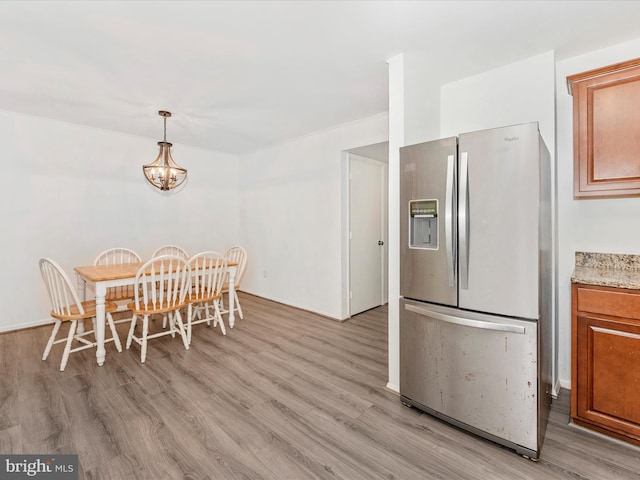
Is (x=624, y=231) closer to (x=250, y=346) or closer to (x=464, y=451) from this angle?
(x=464, y=451)

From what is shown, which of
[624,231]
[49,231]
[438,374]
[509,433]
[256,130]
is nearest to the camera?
[509,433]

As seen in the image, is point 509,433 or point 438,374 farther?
point 438,374

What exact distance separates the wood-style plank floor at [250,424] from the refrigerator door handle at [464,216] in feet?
3.21

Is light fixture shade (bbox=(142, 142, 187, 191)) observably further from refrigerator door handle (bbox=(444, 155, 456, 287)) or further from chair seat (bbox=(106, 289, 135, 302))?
refrigerator door handle (bbox=(444, 155, 456, 287))

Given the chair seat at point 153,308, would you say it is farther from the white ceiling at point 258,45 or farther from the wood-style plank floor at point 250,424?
the white ceiling at point 258,45

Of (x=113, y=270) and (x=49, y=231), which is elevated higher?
(x=49, y=231)

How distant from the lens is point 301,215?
4461 mm

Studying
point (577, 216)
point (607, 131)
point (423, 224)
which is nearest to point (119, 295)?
point (423, 224)

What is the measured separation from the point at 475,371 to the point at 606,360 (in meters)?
0.73

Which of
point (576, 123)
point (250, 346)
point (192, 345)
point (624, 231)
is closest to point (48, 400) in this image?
point (192, 345)

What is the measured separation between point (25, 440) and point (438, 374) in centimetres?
248

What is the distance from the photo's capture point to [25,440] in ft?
5.76

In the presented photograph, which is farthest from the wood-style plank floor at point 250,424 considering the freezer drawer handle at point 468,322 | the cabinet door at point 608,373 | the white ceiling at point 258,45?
the white ceiling at point 258,45
